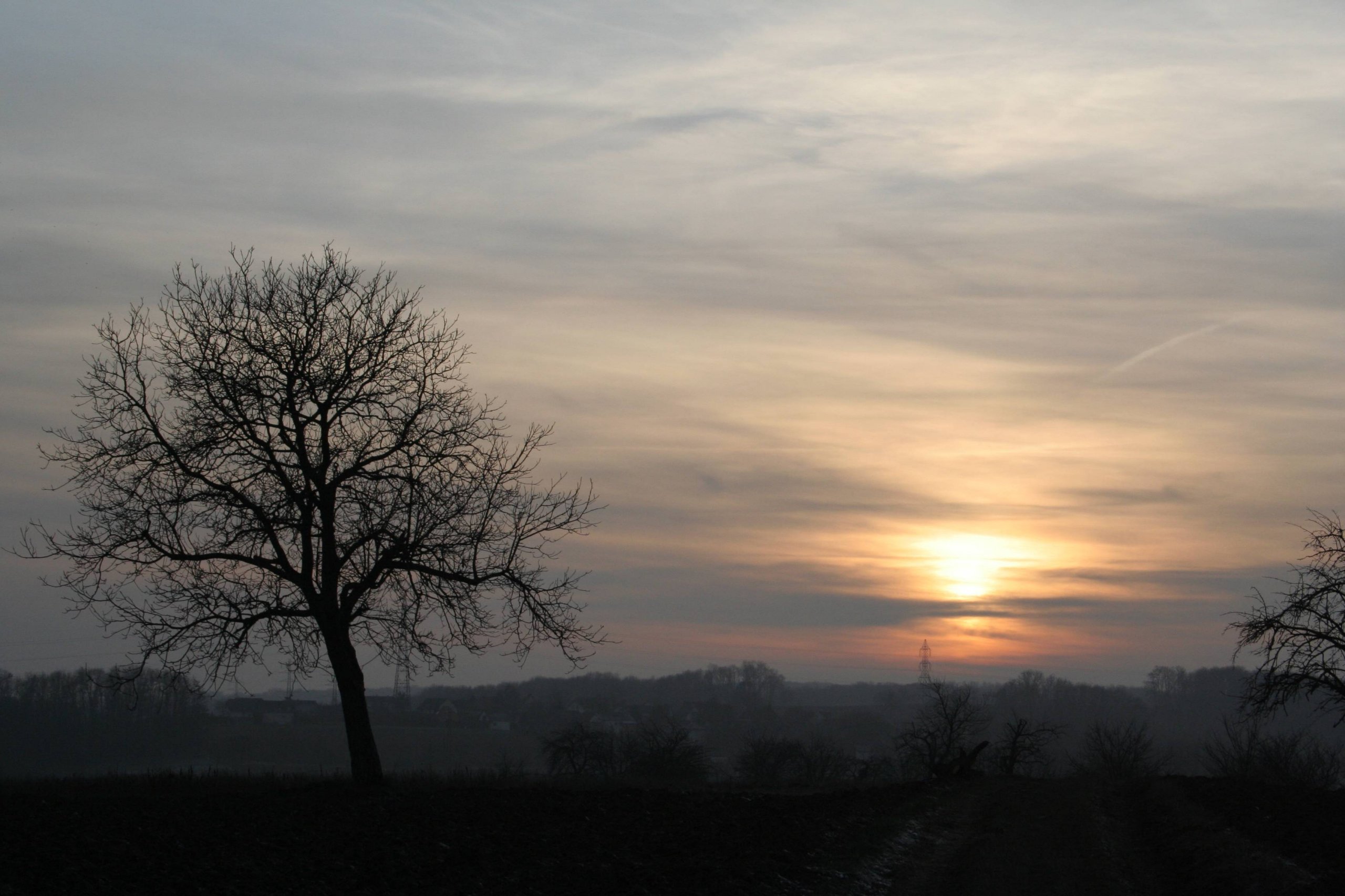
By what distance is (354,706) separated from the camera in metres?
20.6

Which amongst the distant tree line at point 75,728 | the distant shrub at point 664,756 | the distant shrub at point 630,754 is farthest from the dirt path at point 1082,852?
the distant tree line at point 75,728

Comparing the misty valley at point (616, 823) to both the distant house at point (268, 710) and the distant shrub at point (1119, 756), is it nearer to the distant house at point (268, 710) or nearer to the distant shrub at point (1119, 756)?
the distant shrub at point (1119, 756)

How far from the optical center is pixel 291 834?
1293 centimetres

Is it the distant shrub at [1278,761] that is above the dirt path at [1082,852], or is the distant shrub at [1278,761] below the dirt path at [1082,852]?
below

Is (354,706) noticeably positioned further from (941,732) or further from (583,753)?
(941,732)

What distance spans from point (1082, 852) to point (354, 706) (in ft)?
45.4

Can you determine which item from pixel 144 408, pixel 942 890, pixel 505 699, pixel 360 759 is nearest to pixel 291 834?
pixel 360 759

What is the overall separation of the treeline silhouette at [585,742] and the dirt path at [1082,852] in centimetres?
812

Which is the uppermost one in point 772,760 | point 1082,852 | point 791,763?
point 1082,852

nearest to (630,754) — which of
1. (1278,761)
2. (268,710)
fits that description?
(1278,761)

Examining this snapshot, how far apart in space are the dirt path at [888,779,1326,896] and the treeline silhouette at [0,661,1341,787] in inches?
320

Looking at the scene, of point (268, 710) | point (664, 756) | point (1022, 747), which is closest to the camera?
point (664, 756)

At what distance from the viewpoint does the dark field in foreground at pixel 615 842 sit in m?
11.0

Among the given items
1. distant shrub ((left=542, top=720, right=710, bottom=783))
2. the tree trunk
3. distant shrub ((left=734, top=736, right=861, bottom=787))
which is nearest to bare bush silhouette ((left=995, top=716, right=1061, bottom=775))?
distant shrub ((left=734, top=736, right=861, bottom=787))
